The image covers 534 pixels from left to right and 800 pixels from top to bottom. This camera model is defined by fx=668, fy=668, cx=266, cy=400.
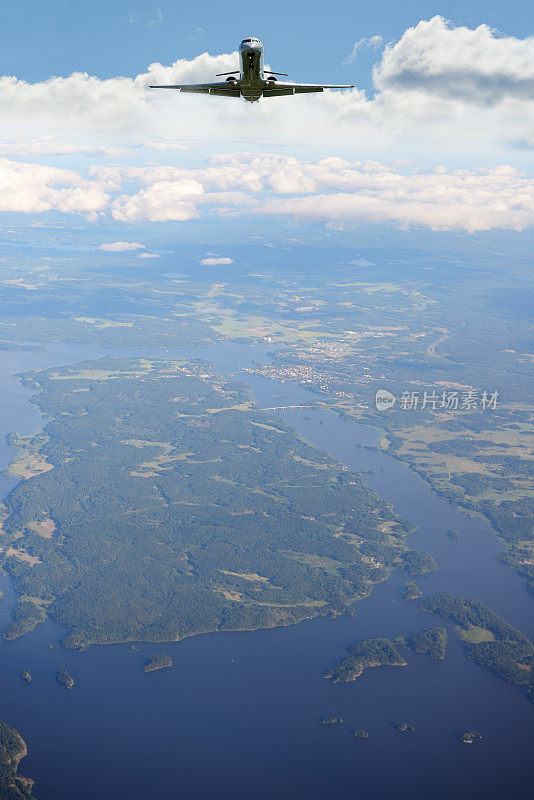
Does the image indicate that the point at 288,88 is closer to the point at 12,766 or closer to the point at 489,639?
the point at 12,766

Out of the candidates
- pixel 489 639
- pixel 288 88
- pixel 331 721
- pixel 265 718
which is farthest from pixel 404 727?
pixel 288 88

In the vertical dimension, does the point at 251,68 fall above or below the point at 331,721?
above

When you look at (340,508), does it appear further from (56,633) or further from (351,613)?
(56,633)

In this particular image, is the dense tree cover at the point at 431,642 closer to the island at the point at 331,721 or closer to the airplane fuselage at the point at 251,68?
the island at the point at 331,721

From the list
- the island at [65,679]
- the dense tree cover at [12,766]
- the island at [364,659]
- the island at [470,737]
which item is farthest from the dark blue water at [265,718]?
the dense tree cover at [12,766]

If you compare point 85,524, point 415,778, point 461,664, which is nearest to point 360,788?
point 415,778

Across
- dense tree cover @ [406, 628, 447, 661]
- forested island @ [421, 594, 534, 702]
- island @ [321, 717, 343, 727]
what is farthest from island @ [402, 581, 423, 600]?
island @ [321, 717, 343, 727]

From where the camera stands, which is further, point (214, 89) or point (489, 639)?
point (489, 639)
